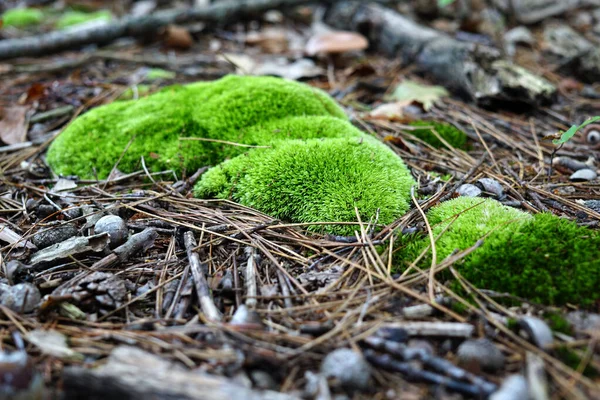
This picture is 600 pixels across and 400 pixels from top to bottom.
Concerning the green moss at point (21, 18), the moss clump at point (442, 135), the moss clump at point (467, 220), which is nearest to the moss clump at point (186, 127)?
the moss clump at point (442, 135)

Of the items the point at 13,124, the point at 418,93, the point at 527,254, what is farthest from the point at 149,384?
the point at 418,93

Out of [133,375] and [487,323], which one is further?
[487,323]

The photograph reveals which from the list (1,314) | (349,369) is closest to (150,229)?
(1,314)

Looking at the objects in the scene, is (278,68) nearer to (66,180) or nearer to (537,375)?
(66,180)

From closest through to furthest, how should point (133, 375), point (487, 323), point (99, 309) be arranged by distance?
point (133, 375) → point (487, 323) → point (99, 309)

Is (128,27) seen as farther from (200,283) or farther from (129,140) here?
(200,283)

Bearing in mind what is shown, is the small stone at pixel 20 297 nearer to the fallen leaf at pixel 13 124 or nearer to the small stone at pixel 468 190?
the fallen leaf at pixel 13 124
